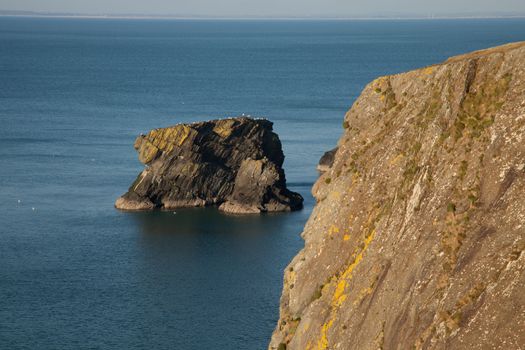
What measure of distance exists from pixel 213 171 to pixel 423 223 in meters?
85.3

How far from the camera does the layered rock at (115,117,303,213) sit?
114 meters

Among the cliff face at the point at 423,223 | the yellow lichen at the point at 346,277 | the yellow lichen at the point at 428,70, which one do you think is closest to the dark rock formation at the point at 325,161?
the cliff face at the point at 423,223

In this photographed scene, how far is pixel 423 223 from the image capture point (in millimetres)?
31125

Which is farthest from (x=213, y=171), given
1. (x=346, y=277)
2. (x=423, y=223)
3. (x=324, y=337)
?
(x=423, y=223)

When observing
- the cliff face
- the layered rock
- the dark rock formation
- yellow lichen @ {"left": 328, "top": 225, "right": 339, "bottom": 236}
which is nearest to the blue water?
the dark rock formation

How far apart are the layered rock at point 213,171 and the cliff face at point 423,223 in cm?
7593

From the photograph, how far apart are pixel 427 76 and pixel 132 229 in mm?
74439

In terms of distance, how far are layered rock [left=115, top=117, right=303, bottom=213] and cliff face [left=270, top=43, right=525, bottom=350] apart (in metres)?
75.9

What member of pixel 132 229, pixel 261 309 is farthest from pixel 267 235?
pixel 261 309

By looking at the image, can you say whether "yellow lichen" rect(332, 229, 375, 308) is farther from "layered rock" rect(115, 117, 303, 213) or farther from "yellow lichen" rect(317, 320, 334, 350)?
"layered rock" rect(115, 117, 303, 213)

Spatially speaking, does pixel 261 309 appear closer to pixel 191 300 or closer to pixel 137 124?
pixel 191 300

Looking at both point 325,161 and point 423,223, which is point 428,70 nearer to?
point 423,223

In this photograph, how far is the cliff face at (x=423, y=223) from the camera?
27.9 meters

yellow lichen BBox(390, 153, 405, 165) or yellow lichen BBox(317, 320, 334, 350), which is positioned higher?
yellow lichen BBox(390, 153, 405, 165)
